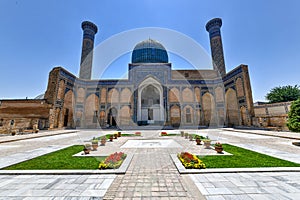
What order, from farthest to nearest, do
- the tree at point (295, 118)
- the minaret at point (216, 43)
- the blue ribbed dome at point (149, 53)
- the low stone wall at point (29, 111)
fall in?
the minaret at point (216, 43), the blue ribbed dome at point (149, 53), the low stone wall at point (29, 111), the tree at point (295, 118)

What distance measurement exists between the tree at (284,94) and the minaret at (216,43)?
10419 mm

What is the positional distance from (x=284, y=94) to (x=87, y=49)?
36.9m

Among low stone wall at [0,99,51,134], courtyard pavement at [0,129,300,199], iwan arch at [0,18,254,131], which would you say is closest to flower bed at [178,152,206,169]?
courtyard pavement at [0,129,300,199]

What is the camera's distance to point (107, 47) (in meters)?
9.38

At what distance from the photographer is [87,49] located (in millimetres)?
27859

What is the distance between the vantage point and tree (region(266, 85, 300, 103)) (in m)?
24.0

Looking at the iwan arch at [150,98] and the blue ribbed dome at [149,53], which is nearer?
the iwan arch at [150,98]

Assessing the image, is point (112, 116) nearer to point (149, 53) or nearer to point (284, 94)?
point (149, 53)

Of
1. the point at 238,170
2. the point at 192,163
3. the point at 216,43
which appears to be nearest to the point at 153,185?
the point at 192,163

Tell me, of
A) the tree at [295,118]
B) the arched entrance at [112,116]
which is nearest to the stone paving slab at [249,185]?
the tree at [295,118]

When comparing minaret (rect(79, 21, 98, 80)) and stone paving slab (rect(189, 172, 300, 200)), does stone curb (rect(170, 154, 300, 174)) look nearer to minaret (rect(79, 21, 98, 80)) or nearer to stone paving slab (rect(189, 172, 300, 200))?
stone paving slab (rect(189, 172, 300, 200))

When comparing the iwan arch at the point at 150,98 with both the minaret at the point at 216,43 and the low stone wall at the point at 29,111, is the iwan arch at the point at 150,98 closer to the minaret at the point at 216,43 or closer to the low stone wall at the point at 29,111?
the minaret at the point at 216,43

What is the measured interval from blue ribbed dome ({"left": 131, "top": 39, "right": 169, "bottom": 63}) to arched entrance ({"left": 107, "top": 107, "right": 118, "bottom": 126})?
1026 centimetres

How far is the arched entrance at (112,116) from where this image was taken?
2427cm
